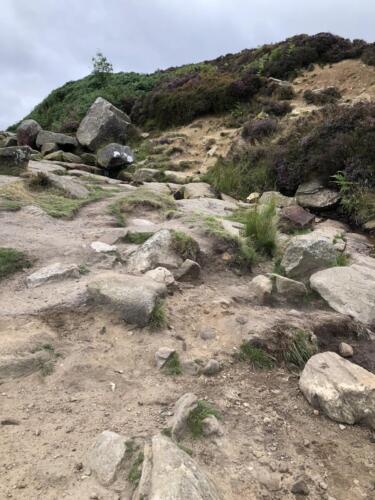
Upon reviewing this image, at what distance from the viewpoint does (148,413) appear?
309cm

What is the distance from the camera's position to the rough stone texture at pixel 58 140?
15766 mm

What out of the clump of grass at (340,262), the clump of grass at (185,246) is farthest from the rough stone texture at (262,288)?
the clump of grass at (340,262)

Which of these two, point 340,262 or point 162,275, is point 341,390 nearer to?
point 162,275

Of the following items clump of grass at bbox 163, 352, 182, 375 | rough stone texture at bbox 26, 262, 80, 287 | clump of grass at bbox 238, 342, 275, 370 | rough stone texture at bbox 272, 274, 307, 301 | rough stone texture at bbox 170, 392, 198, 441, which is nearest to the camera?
rough stone texture at bbox 170, 392, 198, 441

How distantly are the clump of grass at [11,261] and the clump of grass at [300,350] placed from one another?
3.01m

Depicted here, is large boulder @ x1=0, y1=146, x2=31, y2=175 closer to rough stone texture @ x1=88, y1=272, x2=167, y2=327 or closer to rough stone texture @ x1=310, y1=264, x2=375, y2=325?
rough stone texture @ x1=88, y1=272, x2=167, y2=327

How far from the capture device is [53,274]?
479cm

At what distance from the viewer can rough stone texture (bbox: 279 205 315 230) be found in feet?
28.2

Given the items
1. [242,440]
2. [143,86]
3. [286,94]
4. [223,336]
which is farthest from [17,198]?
[143,86]

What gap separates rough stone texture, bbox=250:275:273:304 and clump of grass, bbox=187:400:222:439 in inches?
78.5

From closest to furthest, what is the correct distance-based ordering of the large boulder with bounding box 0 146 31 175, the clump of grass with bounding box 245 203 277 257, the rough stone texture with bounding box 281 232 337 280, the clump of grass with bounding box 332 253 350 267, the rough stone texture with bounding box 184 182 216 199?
the rough stone texture with bounding box 281 232 337 280 < the clump of grass with bounding box 332 253 350 267 < the clump of grass with bounding box 245 203 277 257 < the large boulder with bounding box 0 146 31 175 < the rough stone texture with bounding box 184 182 216 199

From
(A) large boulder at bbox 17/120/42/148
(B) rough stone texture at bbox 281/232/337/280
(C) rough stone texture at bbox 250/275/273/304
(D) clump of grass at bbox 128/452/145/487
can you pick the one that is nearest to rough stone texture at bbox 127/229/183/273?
(C) rough stone texture at bbox 250/275/273/304

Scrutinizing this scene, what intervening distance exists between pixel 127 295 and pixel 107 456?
179 cm

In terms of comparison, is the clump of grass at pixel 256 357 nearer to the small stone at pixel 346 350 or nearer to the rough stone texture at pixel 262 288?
the small stone at pixel 346 350
